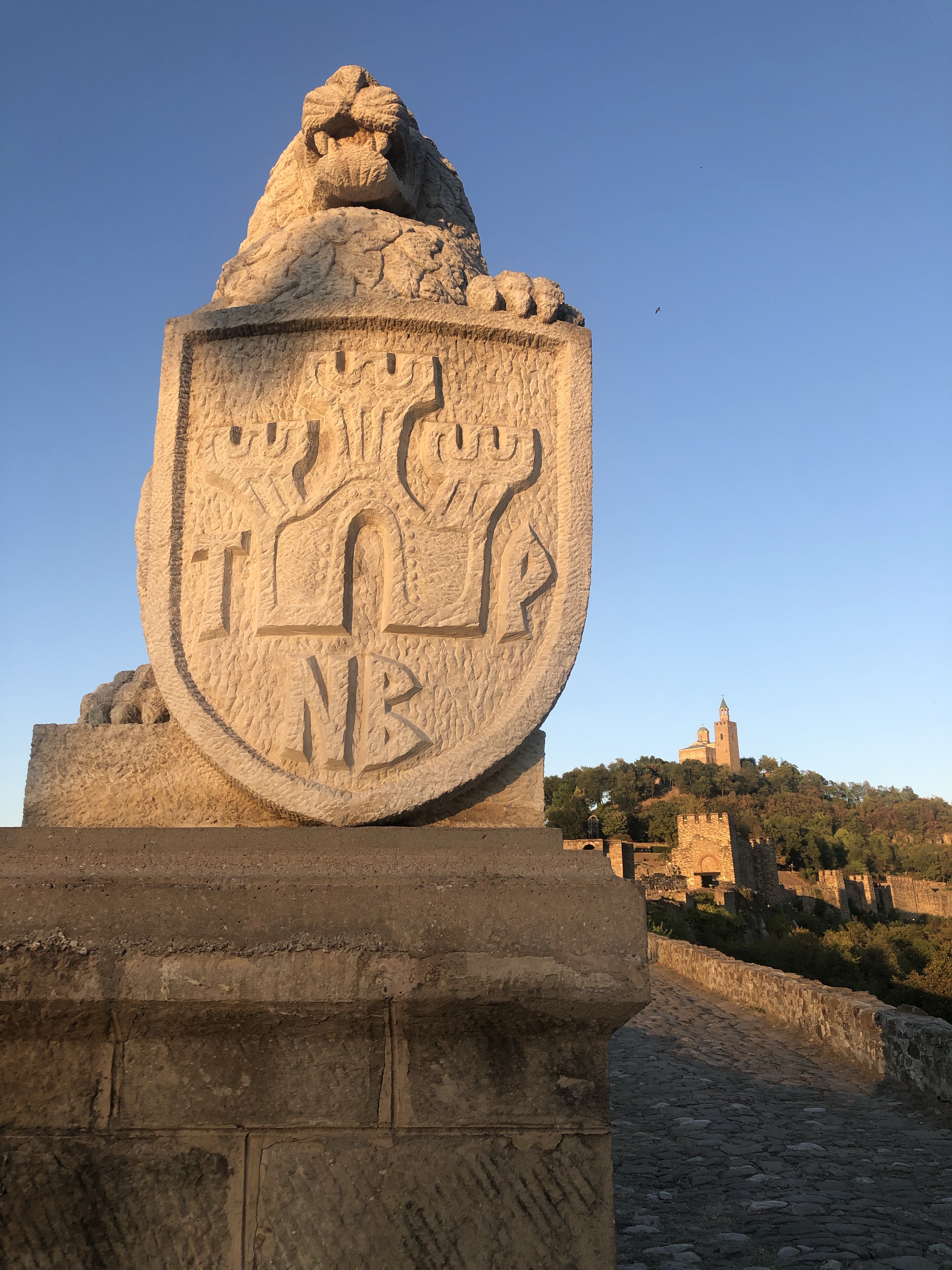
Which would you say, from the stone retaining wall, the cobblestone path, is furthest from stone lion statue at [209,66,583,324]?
the stone retaining wall

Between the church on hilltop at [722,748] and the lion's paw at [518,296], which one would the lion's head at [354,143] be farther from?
the church on hilltop at [722,748]

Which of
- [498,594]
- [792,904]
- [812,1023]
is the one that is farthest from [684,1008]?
[792,904]

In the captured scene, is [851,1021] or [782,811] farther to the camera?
[782,811]

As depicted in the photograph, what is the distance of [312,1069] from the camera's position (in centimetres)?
151

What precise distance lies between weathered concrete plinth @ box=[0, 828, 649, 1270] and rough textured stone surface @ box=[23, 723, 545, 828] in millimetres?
375

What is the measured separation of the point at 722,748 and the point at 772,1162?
97420 mm

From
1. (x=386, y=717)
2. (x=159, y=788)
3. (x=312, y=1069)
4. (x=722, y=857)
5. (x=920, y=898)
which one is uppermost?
(x=386, y=717)

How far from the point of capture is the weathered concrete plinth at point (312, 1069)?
143 cm

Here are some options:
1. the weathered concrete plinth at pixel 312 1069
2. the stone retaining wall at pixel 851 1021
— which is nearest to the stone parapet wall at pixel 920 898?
the stone retaining wall at pixel 851 1021

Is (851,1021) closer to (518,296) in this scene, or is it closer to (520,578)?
(520,578)

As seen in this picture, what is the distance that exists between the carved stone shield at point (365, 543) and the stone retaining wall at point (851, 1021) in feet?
12.2

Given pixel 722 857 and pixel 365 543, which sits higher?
pixel 365 543

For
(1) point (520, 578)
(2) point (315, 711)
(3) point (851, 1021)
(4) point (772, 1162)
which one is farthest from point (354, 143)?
(3) point (851, 1021)

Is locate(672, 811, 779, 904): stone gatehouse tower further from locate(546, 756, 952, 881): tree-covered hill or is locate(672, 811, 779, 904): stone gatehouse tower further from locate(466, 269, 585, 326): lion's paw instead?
locate(466, 269, 585, 326): lion's paw
